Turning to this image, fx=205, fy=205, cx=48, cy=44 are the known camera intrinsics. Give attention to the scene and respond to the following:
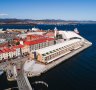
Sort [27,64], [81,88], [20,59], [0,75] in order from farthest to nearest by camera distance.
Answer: [20,59] < [27,64] < [0,75] < [81,88]

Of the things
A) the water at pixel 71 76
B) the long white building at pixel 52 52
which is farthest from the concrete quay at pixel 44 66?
the long white building at pixel 52 52

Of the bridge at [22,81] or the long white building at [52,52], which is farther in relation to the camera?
the long white building at [52,52]

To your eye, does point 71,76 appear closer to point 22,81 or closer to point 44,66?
point 44,66

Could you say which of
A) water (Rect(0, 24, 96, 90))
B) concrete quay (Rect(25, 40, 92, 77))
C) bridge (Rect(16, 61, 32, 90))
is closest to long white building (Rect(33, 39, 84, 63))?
concrete quay (Rect(25, 40, 92, 77))

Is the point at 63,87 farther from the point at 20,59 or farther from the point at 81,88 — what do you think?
the point at 20,59

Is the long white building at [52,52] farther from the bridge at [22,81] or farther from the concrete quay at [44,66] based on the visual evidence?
the bridge at [22,81]

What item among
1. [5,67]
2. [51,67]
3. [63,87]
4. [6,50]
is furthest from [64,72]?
[6,50]

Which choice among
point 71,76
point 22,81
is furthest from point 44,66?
point 22,81

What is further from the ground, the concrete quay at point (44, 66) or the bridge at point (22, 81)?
the bridge at point (22, 81)

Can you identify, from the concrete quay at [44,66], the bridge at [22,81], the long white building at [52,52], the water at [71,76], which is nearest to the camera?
the bridge at [22,81]

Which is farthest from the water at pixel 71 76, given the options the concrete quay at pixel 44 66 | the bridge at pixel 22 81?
the bridge at pixel 22 81

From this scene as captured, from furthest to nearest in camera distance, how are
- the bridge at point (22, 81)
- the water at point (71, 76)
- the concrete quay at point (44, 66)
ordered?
the concrete quay at point (44, 66), the water at point (71, 76), the bridge at point (22, 81)
